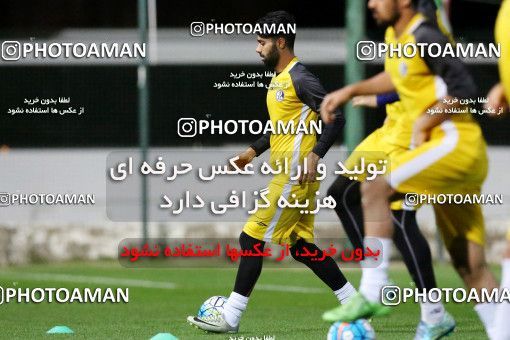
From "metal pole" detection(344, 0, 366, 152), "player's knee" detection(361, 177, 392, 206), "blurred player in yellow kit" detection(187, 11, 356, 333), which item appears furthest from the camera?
"metal pole" detection(344, 0, 366, 152)

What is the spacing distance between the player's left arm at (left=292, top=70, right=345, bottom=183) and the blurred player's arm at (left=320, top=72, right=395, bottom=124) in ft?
6.54

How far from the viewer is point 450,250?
22.0ft

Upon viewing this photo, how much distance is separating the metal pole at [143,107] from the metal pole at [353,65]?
231 centimetres

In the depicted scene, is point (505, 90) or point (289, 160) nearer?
point (505, 90)

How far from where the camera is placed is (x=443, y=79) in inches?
248

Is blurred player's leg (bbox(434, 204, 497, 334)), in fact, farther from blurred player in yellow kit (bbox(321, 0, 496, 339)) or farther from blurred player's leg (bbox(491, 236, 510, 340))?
blurred player's leg (bbox(491, 236, 510, 340))

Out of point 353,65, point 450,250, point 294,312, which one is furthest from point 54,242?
point 450,250

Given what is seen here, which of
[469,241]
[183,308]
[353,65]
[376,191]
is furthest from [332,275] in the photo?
[353,65]

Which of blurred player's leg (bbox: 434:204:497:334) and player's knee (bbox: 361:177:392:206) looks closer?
player's knee (bbox: 361:177:392:206)

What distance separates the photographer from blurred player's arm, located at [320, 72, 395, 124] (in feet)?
20.6

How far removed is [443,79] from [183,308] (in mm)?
4676

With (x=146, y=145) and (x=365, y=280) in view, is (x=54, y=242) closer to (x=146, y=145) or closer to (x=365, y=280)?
(x=146, y=145)

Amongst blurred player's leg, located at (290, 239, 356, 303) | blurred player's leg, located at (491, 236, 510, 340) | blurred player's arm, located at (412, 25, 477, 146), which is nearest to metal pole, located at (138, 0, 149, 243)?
blurred player's leg, located at (290, 239, 356, 303)

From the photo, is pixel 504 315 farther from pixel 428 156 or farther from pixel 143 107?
pixel 143 107
